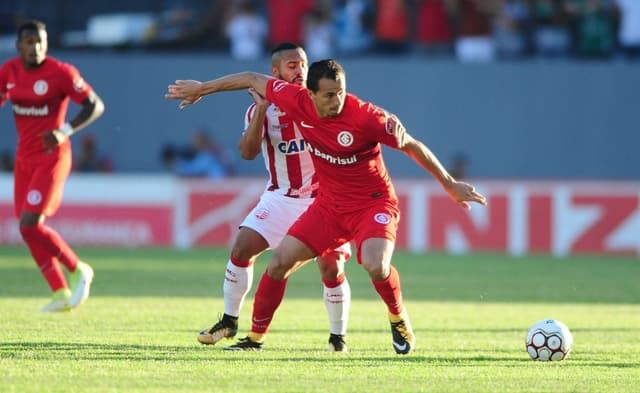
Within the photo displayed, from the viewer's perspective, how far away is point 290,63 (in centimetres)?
927

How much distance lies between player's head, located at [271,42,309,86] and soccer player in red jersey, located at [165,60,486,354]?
1.27 ft

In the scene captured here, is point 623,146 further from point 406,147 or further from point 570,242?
point 406,147

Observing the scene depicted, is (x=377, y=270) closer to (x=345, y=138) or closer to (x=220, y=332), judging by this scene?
(x=345, y=138)

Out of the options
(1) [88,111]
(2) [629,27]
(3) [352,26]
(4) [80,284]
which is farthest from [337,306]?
(2) [629,27]

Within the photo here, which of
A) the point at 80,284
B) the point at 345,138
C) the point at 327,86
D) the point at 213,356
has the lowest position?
the point at 80,284

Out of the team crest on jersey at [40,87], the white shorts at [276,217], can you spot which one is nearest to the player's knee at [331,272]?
the white shorts at [276,217]

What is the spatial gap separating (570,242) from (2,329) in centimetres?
1316

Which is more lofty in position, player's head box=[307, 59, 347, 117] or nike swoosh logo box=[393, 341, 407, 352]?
player's head box=[307, 59, 347, 117]

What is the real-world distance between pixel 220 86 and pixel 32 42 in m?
3.20

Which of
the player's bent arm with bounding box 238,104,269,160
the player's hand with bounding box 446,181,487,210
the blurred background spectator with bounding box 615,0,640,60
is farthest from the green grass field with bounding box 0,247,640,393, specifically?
the blurred background spectator with bounding box 615,0,640,60

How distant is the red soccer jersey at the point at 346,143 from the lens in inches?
334

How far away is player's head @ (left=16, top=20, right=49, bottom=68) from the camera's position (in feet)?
37.5

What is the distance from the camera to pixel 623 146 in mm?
Answer: 24344

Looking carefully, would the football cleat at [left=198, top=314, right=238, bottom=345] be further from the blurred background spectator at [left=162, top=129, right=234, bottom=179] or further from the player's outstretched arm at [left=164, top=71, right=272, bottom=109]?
the blurred background spectator at [left=162, top=129, right=234, bottom=179]
